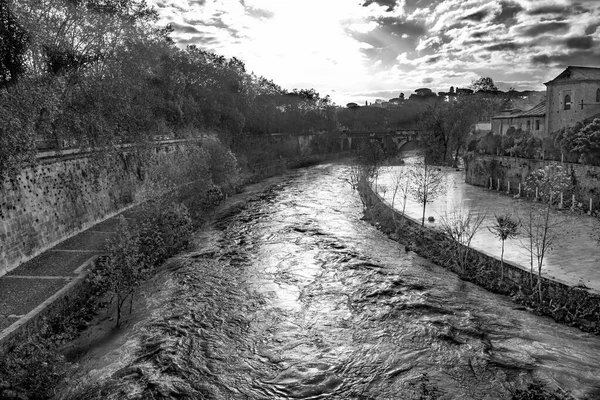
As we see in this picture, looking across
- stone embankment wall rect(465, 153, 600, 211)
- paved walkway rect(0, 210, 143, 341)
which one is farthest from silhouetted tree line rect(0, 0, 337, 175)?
stone embankment wall rect(465, 153, 600, 211)

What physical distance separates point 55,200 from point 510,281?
21.2m

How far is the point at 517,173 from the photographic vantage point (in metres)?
35.2

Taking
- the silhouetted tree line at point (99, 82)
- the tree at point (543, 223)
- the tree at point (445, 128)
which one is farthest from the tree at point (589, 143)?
the silhouetted tree line at point (99, 82)

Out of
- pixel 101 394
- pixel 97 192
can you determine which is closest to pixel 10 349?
pixel 101 394

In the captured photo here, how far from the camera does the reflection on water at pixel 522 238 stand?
1681cm

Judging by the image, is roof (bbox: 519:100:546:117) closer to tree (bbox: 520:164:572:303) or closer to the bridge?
tree (bbox: 520:164:572:303)

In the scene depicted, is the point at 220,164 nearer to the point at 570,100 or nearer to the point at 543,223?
the point at 543,223

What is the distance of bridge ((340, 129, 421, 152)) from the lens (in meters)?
84.8

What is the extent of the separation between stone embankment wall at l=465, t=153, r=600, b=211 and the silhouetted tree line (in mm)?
25194

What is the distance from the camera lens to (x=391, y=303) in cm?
1653

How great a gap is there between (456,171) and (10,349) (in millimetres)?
50333

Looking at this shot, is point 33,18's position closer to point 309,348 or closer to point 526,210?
point 309,348

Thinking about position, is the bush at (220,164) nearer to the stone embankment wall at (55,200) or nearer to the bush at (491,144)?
the stone embankment wall at (55,200)

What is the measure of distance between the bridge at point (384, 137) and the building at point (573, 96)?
1639 inches
